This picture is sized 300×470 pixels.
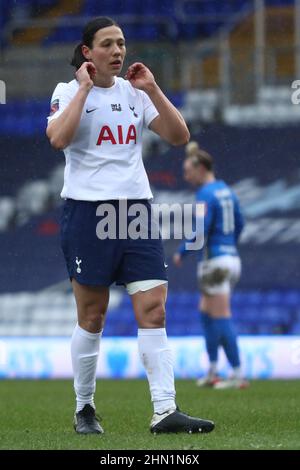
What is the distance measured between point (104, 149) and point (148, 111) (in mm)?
292

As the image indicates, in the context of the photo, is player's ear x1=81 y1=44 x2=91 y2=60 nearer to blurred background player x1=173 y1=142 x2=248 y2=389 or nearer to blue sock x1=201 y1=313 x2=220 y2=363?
blurred background player x1=173 y1=142 x2=248 y2=389

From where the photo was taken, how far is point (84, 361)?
5.54 meters

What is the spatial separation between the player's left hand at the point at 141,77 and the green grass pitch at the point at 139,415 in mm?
1531

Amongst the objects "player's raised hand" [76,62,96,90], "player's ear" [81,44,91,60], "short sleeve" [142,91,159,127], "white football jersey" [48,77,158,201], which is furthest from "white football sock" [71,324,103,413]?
"player's ear" [81,44,91,60]

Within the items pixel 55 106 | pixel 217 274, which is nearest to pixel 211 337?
pixel 217 274

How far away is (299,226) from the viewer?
13.2m

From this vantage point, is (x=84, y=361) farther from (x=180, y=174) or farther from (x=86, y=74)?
(x=180, y=174)

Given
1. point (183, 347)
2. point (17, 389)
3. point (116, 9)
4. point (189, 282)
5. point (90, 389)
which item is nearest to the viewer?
point (90, 389)

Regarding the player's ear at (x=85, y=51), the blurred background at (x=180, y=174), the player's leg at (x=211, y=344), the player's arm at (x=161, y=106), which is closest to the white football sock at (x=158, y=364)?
the player's arm at (x=161, y=106)

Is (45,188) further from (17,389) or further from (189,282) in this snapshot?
(17,389)

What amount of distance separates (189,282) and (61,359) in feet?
7.16

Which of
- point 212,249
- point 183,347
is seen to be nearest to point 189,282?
point 183,347

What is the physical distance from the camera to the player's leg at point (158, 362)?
17.2ft

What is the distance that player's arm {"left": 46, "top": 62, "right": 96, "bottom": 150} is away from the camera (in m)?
5.17
